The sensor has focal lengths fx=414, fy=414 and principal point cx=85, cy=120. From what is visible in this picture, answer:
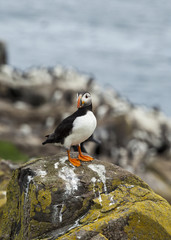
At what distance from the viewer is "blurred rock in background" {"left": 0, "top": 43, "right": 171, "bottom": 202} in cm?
2695

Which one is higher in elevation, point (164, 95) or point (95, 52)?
point (95, 52)

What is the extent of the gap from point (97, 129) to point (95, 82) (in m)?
18.7

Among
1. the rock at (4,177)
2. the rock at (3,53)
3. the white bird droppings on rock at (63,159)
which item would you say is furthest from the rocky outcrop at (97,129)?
the white bird droppings on rock at (63,159)

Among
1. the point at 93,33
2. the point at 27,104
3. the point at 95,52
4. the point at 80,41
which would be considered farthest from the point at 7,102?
the point at 93,33

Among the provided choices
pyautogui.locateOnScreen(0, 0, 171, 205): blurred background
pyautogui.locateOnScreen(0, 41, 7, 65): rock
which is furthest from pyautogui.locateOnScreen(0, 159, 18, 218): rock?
pyautogui.locateOnScreen(0, 41, 7, 65): rock

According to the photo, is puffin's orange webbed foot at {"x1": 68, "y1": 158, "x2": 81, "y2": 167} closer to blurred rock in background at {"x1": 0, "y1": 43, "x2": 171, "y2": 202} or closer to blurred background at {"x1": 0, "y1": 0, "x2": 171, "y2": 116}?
blurred rock in background at {"x1": 0, "y1": 43, "x2": 171, "y2": 202}

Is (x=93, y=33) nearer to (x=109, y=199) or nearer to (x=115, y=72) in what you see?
(x=115, y=72)

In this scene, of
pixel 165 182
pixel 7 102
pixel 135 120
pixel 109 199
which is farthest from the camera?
pixel 7 102

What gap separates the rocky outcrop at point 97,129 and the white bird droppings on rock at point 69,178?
11639 millimetres

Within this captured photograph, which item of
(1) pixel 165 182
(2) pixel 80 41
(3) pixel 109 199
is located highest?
(2) pixel 80 41

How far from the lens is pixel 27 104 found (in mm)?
39375

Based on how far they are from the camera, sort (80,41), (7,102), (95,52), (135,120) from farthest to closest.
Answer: (80,41) → (95,52) → (7,102) → (135,120)

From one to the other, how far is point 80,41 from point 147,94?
147 feet

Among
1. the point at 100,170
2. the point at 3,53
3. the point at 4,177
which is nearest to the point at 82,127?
the point at 100,170
